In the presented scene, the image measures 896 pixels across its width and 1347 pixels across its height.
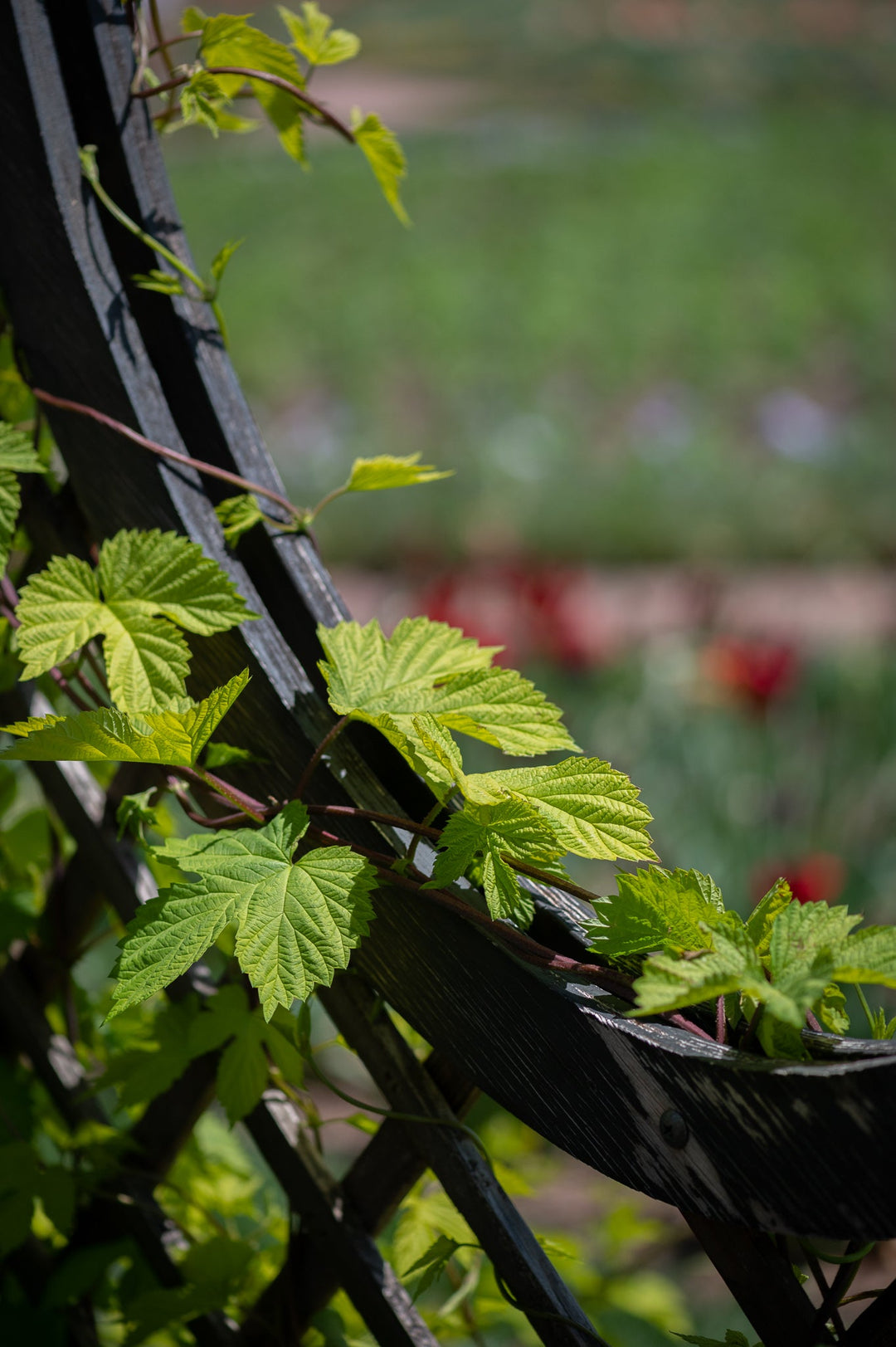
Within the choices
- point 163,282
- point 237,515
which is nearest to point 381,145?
point 163,282

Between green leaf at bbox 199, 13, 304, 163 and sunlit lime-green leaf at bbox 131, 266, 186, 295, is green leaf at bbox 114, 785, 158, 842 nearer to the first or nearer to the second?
sunlit lime-green leaf at bbox 131, 266, 186, 295

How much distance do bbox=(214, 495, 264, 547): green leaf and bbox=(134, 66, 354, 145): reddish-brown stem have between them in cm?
29

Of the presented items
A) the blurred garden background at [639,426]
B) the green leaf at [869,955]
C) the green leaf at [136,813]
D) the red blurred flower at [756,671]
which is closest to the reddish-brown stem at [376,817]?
the green leaf at [136,813]

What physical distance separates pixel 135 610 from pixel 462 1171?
453 millimetres

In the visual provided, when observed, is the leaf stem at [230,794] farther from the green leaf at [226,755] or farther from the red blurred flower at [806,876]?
the red blurred flower at [806,876]

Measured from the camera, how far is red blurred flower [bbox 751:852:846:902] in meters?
1.93

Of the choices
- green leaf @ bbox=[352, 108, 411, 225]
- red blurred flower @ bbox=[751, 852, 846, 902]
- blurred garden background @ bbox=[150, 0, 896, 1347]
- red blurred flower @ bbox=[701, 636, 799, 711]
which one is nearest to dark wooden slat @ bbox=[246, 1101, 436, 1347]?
blurred garden background @ bbox=[150, 0, 896, 1347]

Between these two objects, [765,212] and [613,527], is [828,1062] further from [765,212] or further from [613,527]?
[765,212]

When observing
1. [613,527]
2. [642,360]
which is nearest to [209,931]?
[613,527]

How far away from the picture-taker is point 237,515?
0.81m

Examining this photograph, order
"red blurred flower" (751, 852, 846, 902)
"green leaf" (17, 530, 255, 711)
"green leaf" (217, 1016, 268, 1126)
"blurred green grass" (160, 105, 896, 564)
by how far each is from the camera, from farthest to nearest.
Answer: "blurred green grass" (160, 105, 896, 564) < "red blurred flower" (751, 852, 846, 902) < "green leaf" (217, 1016, 268, 1126) < "green leaf" (17, 530, 255, 711)

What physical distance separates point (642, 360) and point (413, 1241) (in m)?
6.94

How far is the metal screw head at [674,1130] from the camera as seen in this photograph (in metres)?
0.60

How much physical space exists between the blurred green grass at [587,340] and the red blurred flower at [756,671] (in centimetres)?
275
